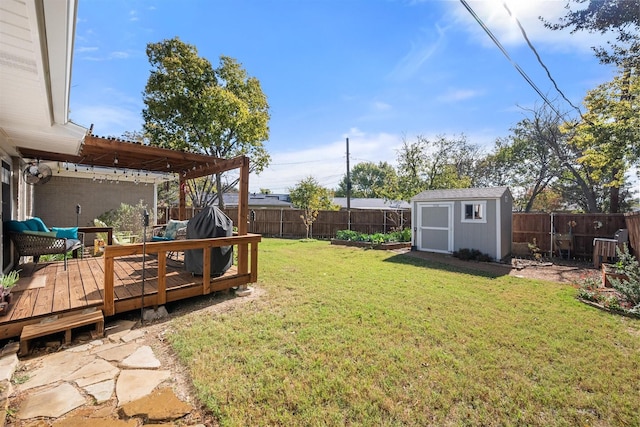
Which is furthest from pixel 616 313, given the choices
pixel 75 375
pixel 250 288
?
pixel 75 375

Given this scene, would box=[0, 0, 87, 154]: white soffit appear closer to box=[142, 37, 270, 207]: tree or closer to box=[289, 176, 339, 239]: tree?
box=[142, 37, 270, 207]: tree

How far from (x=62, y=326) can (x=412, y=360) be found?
3566 millimetres

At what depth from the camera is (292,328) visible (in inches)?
135

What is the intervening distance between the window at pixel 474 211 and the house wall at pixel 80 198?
11.2 meters

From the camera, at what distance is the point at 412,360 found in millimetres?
2752

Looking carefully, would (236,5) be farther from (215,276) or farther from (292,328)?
(292,328)

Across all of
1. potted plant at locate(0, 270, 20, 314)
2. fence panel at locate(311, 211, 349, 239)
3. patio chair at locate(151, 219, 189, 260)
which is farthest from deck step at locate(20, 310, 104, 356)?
fence panel at locate(311, 211, 349, 239)

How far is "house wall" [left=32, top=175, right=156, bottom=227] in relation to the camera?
8.79 metres

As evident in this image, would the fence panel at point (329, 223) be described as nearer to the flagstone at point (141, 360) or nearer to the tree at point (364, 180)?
the flagstone at point (141, 360)

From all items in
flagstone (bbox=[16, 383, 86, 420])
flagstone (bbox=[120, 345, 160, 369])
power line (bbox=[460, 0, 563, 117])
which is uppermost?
power line (bbox=[460, 0, 563, 117])

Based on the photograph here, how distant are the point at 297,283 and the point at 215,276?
1528mm

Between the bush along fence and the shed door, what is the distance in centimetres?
270

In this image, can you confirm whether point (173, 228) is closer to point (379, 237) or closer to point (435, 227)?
point (379, 237)

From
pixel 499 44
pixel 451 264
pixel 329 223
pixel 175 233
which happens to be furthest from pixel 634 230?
pixel 329 223
